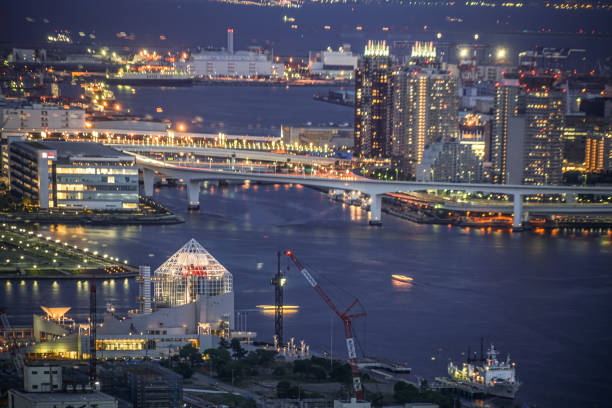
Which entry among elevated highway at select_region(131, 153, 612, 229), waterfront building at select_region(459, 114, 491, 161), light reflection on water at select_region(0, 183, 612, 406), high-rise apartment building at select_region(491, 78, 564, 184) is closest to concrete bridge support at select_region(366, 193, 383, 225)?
elevated highway at select_region(131, 153, 612, 229)

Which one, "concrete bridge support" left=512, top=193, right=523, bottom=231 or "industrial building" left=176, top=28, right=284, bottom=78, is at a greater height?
"industrial building" left=176, top=28, right=284, bottom=78

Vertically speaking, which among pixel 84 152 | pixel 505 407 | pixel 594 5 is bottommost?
pixel 505 407

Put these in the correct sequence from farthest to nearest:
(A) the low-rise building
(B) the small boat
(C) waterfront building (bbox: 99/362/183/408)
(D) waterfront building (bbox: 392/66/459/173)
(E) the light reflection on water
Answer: (D) waterfront building (bbox: 392/66/459/173) < (B) the small boat < (E) the light reflection on water < (C) waterfront building (bbox: 99/362/183/408) < (A) the low-rise building

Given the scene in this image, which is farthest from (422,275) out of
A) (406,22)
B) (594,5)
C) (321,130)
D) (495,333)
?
(406,22)

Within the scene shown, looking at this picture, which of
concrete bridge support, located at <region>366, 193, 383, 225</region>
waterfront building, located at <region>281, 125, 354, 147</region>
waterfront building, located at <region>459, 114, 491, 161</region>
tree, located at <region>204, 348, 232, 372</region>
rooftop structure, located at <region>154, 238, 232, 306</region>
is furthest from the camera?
waterfront building, located at <region>281, 125, 354, 147</region>

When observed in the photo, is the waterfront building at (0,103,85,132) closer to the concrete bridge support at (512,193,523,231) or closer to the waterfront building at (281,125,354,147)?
the waterfront building at (281,125,354,147)

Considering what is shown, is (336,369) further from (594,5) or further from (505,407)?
(594,5)

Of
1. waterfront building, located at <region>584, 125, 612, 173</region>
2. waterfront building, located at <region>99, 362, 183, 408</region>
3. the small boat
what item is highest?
waterfront building, located at <region>584, 125, 612, 173</region>

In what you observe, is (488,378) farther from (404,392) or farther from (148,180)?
(148,180)
